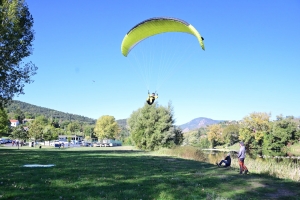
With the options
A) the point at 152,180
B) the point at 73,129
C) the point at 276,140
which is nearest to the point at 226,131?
the point at 276,140

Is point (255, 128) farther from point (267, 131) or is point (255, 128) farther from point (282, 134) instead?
point (282, 134)

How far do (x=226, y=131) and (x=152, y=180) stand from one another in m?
94.8

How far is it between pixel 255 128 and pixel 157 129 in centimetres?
4048

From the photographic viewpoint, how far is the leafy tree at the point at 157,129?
4559 centimetres

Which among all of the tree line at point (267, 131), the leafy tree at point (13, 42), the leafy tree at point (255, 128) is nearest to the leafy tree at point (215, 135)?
the tree line at point (267, 131)

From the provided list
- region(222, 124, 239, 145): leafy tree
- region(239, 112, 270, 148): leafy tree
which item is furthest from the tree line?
region(222, 124, 239, 145): leafy tree

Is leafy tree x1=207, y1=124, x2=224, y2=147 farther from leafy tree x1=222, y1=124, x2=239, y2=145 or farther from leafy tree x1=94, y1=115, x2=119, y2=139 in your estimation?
leafy tree x1=94, y1=115, x2=119, y2=139

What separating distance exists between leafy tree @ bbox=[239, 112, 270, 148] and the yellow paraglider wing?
61787 mm

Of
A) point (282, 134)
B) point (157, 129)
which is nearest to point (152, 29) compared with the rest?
point (157, 129)

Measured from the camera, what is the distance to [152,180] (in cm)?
1170

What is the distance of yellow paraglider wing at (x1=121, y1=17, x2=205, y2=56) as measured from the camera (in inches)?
653

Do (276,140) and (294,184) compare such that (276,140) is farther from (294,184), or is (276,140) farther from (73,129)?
(73,129)

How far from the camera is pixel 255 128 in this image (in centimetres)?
7488

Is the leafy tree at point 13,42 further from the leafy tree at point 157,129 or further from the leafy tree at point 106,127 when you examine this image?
the leafy tree at point 106,127
